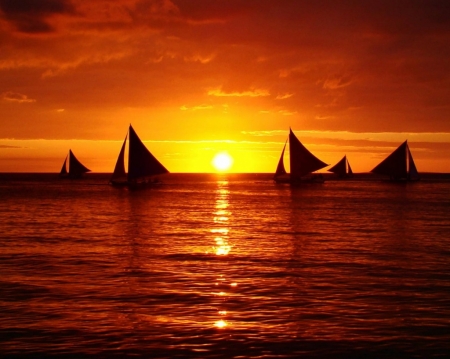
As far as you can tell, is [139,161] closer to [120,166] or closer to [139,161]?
[139,161]

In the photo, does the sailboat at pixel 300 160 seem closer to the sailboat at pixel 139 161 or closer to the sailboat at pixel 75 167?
the sailboat at pixel 139 161

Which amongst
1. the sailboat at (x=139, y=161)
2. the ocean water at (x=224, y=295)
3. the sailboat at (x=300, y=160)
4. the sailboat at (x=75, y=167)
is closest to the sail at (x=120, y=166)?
the sailboat at (x=139, y=161)

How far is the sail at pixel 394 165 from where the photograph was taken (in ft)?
356

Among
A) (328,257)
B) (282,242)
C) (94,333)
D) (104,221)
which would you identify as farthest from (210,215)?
(94,333)

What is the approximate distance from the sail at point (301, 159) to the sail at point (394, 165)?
17.7 metres

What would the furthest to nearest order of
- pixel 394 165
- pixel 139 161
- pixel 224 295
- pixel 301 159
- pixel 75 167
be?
pixel 75 167 < pixel 394 165 < pixel 301 159 < pixel 139 161 < pixel 224 295

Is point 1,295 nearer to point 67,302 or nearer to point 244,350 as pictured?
point 67,302

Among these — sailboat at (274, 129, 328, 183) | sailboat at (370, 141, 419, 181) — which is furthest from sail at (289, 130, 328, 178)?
sailboat at (370, 141, 419, 181)

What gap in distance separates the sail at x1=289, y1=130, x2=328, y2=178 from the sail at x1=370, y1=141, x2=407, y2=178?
17747mm

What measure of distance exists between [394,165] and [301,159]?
23402 millimetres

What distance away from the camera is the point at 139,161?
3401 inches

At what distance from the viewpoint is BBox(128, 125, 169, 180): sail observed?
85.1 metres

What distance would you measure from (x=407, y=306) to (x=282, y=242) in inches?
576

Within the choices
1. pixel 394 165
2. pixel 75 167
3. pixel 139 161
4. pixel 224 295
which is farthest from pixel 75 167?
pixel 224 295
